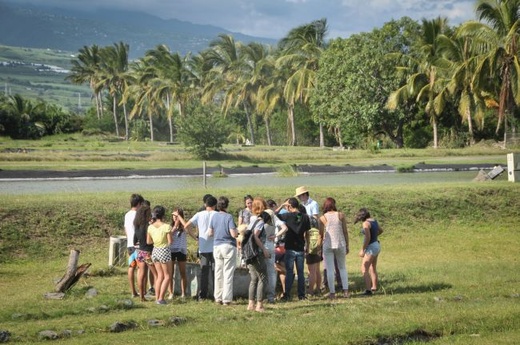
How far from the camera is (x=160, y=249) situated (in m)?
14.7

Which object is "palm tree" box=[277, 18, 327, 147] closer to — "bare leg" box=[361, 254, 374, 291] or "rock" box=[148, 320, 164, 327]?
"bare leg" box=[361, 254, 374, 291]

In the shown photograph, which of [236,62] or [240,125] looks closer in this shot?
[236,62]

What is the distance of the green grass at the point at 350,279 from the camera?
38.3 feet

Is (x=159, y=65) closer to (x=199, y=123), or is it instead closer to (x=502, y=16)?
(x=199, y=123)

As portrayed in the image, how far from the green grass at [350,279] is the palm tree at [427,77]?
3145cm

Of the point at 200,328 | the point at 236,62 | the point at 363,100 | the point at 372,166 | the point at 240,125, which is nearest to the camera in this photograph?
the point at 200,328

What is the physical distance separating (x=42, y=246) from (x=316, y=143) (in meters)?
66.3

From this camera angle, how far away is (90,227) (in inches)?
877

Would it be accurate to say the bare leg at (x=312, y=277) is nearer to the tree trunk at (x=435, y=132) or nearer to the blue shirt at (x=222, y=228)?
the blue shirt at (x=222, y=228)

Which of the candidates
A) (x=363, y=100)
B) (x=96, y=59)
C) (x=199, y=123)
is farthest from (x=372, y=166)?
(x=96, y=59)

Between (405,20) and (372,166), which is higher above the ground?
(405,20)

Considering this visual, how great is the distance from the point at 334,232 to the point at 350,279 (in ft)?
8.63

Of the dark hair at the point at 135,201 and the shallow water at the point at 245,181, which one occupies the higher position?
the shallow water at the point at 245,181

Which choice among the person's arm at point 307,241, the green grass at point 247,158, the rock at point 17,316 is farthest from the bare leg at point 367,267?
the green grass at point 247,158
